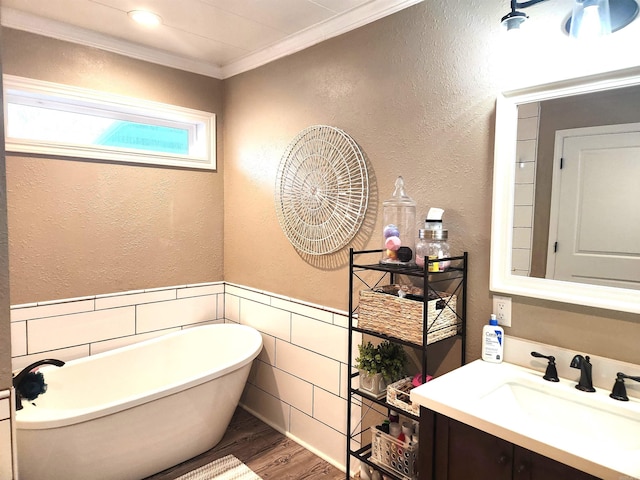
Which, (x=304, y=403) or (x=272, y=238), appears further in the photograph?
(x=272, y=238)

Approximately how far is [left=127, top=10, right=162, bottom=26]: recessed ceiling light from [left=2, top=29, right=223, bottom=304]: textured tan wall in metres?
0.44

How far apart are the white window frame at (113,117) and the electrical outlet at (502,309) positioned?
226 centimetres

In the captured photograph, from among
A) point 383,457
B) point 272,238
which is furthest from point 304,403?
point 272,238

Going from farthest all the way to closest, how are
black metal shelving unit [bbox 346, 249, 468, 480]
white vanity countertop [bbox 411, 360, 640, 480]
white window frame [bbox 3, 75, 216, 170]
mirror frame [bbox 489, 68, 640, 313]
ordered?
white window frame [bbox 3, 75, 216, 170] → black metal shelving unit [bbox 346, 249, 468, 480] → mirror frame [bbox 489, 68, 640, 313] → white vanity countertop [bbox 411, 360, 640, 480]

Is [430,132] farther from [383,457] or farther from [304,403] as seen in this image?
[304,403]

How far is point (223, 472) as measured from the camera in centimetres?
240

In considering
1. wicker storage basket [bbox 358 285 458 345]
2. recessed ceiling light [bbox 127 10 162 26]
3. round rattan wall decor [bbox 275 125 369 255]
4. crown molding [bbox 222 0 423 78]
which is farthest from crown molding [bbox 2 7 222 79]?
wicker storage basket [bbox 358 285 458 345]

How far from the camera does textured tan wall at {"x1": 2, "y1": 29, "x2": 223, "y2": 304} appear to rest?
97.2 inches

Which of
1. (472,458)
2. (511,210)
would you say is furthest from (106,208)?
(472,458)

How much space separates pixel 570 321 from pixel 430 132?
98 centimetres

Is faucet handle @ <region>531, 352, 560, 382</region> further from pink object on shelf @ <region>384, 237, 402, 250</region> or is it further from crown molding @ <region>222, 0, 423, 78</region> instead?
crown molding @ <region>222, 0, 423, 78</region>

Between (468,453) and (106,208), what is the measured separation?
2.46 metres

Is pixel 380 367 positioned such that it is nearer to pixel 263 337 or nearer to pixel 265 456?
pixel 265 456

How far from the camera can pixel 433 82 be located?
6.47 ft
